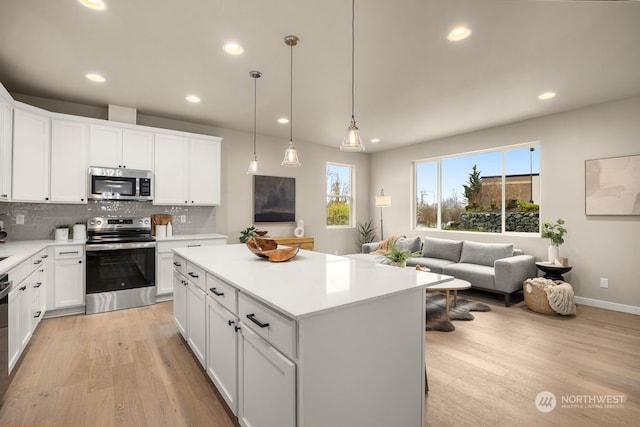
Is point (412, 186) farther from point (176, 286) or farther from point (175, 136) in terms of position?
point (176, 286)

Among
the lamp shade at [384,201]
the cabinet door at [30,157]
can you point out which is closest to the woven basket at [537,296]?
the lamp shade at [384,201]

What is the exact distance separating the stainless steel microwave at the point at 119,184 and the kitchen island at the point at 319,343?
2.85 metres

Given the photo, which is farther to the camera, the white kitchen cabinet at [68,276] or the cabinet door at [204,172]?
the cabinet door at [204,172]

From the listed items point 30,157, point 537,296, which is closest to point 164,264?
point 30,157

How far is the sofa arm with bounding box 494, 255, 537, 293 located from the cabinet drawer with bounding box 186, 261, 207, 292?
12.7 feet

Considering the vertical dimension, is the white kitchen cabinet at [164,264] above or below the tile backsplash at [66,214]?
below

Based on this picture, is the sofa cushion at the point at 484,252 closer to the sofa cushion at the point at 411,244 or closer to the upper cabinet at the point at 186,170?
the sofa cushion at the point at 411,244

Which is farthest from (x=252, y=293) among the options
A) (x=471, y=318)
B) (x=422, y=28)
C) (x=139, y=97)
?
(x=139, y=97)

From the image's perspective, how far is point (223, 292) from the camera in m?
1.88

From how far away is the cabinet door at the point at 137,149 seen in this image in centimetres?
417

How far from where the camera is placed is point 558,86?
351cm

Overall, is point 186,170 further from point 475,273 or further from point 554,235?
point 554,235

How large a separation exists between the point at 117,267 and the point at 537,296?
5.34m

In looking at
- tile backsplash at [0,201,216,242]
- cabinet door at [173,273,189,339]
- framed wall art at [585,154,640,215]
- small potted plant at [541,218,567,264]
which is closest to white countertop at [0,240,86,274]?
tile backsplash at [0,201,216,242]
